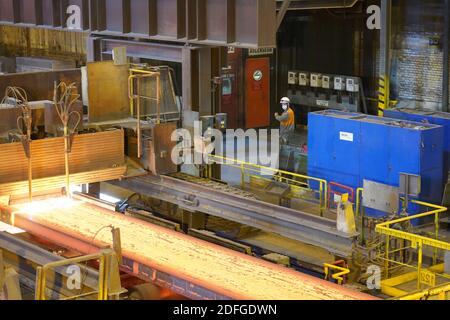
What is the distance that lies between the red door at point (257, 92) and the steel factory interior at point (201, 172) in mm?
2733

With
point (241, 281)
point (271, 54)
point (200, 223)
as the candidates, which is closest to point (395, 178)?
point (200, 223)

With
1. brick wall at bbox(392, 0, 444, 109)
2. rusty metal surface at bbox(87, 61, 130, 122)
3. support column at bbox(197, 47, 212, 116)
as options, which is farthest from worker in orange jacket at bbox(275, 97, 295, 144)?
rusty metal surface at bbox(87, 61, 130, 122)

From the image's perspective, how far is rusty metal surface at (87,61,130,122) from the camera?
1311 centimetres

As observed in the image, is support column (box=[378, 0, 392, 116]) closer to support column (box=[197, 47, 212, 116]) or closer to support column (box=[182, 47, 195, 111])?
support column (box=[197, 47, 212, 116])

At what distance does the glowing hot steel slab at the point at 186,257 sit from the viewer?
27.7 feet

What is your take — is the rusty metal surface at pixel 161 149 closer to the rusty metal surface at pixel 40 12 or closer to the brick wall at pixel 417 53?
the rusty metal surface at pixel 40 12

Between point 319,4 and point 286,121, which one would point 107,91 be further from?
point 319,4

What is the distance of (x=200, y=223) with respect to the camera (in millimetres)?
13828

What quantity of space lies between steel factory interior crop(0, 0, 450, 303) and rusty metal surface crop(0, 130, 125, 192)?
19mm

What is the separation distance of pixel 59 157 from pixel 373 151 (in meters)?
6.37

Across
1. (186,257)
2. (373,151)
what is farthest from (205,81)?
(186,257)

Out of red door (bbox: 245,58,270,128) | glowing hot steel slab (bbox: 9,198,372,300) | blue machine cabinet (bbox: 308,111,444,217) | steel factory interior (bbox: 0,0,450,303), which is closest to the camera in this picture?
glowing hot steel slab (bbox: 9,198,372,300)

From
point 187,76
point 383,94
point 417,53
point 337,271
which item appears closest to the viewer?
point 337,271

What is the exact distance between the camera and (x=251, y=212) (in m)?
11.9
